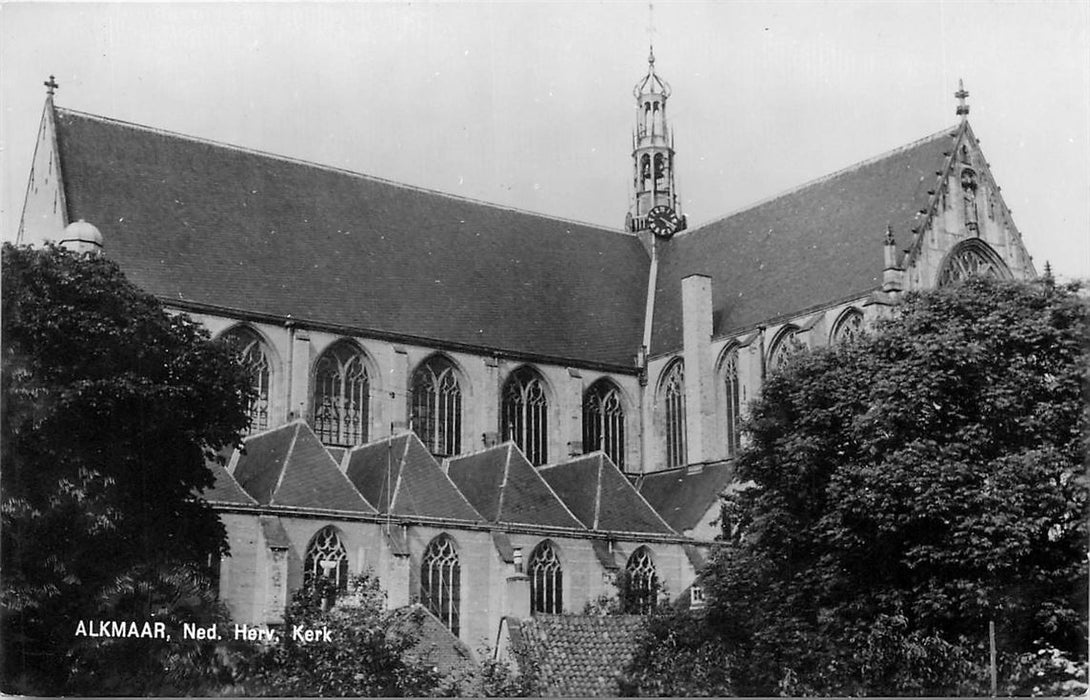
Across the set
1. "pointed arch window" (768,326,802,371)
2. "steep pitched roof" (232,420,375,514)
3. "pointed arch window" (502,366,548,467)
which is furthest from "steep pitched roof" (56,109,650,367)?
"pointed arch window" (768,326,802,371)

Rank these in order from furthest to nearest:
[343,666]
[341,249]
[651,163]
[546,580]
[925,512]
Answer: [651,163] → [341,249] → [546,580] → [925,512] → [343,666]

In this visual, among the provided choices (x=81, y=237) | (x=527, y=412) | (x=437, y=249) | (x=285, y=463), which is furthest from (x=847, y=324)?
(x=81, y=237)

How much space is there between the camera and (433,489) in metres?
43.2

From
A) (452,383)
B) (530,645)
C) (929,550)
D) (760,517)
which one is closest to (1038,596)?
(929,550)

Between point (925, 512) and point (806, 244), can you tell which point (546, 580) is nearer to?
point (806, 244)

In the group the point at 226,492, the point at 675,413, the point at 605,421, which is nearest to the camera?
the point at 226,492

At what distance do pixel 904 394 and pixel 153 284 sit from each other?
23.7 meters

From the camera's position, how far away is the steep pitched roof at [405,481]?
42.1 metres

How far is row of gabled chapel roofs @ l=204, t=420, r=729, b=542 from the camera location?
40.6m

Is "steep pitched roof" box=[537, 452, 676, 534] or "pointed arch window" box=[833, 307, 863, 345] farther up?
"pointed arch window" box=[833, 307, 863, 345]

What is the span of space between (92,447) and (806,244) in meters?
30.1

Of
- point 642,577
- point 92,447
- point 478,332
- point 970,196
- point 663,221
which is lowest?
point 642,577

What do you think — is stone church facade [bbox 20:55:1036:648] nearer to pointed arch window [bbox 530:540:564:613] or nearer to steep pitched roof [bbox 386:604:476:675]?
pointed arch window [bbox 530:540:564:613]

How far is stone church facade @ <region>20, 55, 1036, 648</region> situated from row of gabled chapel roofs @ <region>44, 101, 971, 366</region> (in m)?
0.09
